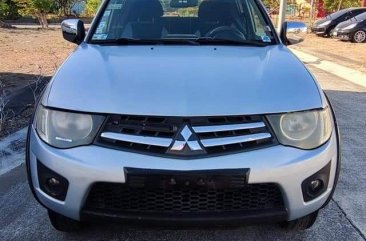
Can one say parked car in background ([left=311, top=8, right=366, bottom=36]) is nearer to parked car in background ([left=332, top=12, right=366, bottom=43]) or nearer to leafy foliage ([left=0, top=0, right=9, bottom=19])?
parked car in background ([left=332, top=12, right=366, bottom=43])

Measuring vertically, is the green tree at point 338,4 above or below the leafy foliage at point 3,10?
below

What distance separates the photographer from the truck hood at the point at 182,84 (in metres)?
2.63

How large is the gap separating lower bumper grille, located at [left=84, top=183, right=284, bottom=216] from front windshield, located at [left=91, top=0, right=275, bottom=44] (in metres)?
1.57

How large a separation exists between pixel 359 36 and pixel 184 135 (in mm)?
19082

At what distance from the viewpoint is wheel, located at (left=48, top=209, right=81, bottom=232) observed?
9.91 feet

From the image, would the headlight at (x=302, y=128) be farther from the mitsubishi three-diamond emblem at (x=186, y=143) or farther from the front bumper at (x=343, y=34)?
the front bumper at (x=343, y=34)

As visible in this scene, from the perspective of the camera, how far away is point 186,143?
2529 mm

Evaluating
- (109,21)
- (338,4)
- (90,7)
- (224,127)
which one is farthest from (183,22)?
(90,7)

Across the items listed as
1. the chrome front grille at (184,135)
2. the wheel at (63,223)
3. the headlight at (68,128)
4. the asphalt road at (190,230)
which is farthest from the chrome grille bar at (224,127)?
the wheel at (63,223)

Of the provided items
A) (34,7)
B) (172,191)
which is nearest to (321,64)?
(172,191)

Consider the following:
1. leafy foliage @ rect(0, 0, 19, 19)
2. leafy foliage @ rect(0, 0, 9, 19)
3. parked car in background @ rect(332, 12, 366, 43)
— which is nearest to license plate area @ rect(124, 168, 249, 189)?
parked car in background @ rect(332, 12, 366, 43)

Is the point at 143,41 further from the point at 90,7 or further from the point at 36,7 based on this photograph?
the point at 90,7

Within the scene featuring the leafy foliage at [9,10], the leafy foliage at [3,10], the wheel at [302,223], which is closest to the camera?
the wheel at [302,223]

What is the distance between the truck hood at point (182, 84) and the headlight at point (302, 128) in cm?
5
